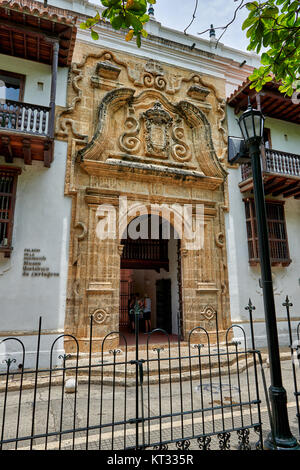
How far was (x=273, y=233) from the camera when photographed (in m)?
10.1

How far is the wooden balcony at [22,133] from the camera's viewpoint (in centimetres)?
672

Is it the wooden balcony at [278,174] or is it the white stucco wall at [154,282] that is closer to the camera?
the wooden balcony at [278,174]

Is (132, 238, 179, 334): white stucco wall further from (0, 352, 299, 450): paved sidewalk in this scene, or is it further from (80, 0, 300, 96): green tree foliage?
(80, 0, 300, 96): green tree foliage

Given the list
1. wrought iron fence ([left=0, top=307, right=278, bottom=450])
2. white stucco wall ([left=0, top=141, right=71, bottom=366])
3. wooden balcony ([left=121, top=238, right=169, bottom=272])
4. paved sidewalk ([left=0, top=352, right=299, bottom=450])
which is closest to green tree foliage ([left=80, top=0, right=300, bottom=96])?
wrought iron fence ([left=0, top=307, right=278, bottom=450])

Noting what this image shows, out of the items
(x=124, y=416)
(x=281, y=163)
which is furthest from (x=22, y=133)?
(x=281, y=163)

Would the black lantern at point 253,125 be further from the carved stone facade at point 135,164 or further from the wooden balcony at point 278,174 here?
the wooden balcony at point 278,174

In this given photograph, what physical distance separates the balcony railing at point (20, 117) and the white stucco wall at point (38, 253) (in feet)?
3.11

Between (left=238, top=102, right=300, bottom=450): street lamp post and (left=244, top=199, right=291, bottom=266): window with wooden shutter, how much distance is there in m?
6.28

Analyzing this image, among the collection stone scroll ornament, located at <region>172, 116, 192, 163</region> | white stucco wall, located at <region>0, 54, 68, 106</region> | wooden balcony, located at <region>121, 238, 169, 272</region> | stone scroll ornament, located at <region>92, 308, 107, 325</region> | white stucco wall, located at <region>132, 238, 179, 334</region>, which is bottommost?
stone scroll ornament, located at <region>92, 308, 107, 325</region>

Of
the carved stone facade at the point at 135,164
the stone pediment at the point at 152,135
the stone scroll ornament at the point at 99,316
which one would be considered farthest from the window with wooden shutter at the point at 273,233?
the stone scroll ornament at the point at 99,316

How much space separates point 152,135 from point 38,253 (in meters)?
5.17

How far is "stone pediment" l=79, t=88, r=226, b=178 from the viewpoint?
8539mm
